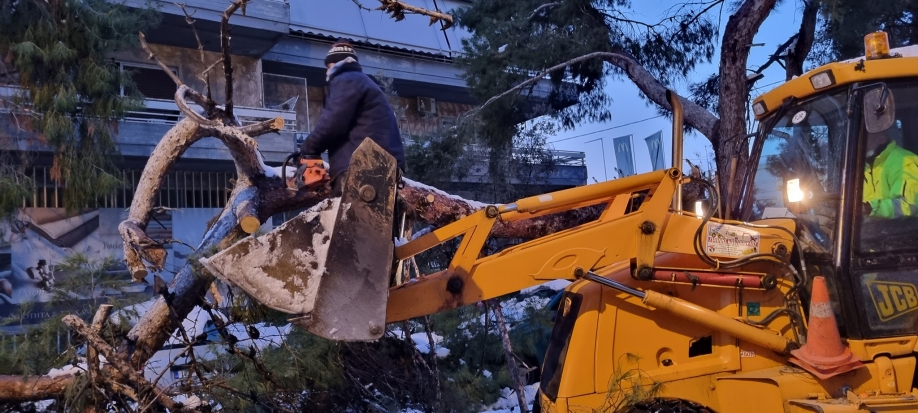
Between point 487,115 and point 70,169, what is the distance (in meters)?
5.80

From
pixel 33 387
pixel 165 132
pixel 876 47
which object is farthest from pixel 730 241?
pixel 165 132

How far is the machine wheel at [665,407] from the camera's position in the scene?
4.07m

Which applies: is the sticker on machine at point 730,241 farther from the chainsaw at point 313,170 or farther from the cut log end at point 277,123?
the cut log end at point 277,123

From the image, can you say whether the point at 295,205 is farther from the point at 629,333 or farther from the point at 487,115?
the point at 487,115

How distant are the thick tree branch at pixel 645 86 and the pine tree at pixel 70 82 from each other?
16.3 feet

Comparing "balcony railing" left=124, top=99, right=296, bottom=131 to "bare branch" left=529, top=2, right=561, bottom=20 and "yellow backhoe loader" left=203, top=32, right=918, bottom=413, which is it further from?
"yellow backhoe loader" left=203, top=32, right=918, bottom=413

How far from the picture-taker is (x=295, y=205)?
20.0ft

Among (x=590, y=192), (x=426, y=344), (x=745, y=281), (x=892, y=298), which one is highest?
(x=590, y=192)

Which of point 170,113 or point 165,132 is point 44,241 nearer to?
point 165,132

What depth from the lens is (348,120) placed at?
4652mm

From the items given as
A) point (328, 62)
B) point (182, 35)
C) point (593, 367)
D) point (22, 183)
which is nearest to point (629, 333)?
point (593, 367)

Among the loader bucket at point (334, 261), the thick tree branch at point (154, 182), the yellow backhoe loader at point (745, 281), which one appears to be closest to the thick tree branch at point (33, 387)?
the thick tree branch at point (154, 182)

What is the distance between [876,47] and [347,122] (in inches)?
120

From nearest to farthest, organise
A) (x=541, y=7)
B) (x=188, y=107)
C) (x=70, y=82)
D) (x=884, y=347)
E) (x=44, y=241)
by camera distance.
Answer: (x=884, y=347) < (x=188, y=107) < (x=70, y=82) < (x=541, y=7) < (x=44, y=241)
